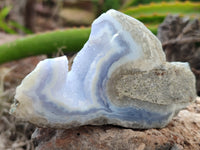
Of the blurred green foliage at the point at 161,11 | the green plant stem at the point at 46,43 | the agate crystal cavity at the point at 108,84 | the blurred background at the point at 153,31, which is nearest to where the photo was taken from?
the agate crystal cavity at the point at 108,84

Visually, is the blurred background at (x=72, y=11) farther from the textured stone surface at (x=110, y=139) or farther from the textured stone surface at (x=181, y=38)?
the textured stone surface at (x=110, y=139)

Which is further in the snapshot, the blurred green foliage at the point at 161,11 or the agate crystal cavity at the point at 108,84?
the blurred green foliage at the point at 161,11

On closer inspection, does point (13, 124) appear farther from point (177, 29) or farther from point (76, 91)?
point (177, 29)

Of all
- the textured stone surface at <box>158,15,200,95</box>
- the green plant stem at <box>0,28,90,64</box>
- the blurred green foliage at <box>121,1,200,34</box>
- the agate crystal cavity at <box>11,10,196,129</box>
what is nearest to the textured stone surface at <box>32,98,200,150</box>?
the agate crystal cavity at <box>11,10,196,129</box>

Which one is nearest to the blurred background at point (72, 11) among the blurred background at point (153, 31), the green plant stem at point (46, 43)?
the blurred background at point (153, 31)

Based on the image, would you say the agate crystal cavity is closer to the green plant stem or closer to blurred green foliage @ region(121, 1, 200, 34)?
the green plant stem

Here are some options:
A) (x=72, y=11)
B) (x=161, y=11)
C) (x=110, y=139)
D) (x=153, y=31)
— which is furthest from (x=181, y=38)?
(x=72, y=11)
